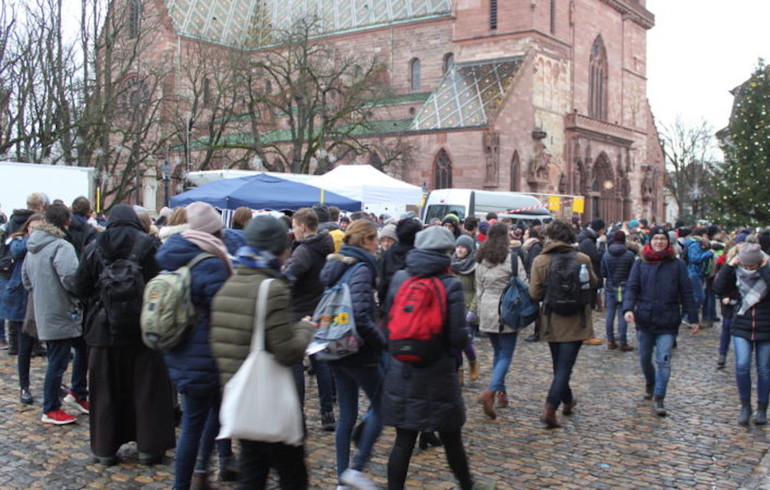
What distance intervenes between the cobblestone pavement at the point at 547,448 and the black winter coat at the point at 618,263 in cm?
286

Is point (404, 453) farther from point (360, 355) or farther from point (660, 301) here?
point (660, 301)

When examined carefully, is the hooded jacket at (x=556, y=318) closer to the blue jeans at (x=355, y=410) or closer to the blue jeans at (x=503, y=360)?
the blue jeans at (x=503, y=360)

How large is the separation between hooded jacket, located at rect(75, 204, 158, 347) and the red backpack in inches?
87.5

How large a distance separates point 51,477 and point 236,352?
259 cm

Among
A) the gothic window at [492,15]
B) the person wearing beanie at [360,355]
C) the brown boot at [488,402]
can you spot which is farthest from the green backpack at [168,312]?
the gothic window at [492,15]

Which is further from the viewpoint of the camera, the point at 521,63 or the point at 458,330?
the point at 521,63

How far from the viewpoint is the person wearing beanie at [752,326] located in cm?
736

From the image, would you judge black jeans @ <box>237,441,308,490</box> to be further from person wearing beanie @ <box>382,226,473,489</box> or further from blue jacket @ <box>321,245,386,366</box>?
blue jacket @ <box>321,245,386,366</box>

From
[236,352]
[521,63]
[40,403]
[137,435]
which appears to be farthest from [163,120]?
[236,352]

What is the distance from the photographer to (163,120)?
28125 mm

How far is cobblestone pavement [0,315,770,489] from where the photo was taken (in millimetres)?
5758

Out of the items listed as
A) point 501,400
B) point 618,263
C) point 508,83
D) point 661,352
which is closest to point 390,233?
point 501,400

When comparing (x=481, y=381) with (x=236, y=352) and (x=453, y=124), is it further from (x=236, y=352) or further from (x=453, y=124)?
(x=453, y=124)

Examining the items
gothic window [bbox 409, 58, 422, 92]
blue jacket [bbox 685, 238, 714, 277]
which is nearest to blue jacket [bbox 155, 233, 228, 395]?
blue jacket [bbox 685, 238, 714, 277]
